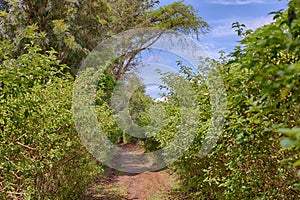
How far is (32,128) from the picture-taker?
3.44 m

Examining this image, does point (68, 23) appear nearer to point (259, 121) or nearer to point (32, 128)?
point (32, 128)

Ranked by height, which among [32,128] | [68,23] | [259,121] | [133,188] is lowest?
[133,188]

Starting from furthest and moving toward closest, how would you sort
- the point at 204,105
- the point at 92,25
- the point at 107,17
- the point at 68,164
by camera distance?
the point at 107,17 → the point at 92,25 → the point at 68,164 → the point at 204,105

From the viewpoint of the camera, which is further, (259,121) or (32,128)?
(32,128)

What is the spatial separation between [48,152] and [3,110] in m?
0.99

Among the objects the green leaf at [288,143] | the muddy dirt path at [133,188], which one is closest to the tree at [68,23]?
the muddy dirt path at [133,188]

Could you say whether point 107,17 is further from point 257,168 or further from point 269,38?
point 269,38

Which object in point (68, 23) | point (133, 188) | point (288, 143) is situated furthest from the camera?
point (68, 23)

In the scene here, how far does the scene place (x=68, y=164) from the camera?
16.7 feet

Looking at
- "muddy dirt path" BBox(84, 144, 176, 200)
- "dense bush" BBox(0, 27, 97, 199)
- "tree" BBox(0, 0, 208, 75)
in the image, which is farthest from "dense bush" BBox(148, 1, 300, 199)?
"tree" BBox(0, 0, 208, 75)

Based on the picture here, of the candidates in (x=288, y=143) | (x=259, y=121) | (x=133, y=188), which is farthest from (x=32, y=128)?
(x=133, y=188)

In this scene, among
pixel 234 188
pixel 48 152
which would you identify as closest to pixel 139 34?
pixel 48 152

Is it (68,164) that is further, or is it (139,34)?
(139,34)

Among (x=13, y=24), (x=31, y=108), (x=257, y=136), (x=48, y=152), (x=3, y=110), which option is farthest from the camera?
(x=13, y=24)
